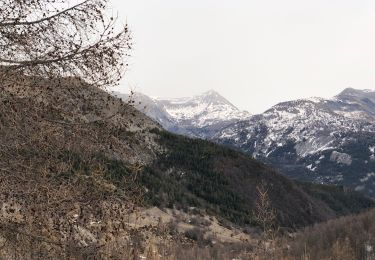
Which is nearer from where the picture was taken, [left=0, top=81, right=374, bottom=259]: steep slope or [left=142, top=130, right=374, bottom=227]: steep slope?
[left=0, top=81, right=374, bottom=259]: steep slope

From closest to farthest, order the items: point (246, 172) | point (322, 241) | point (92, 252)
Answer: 1. point (92, 252)
2. point (322, 241)
3. point (246, 172)

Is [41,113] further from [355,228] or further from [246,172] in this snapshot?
[246,172]

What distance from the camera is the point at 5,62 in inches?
192

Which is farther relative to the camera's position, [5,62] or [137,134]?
[137,134]

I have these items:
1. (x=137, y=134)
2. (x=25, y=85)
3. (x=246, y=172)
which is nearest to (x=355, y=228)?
(x=137, y=134)

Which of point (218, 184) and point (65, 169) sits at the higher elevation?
point (65, 169)

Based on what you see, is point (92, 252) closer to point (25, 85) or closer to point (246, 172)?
point (25, 85)

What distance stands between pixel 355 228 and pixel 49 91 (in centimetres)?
1583

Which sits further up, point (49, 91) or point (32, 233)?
point (49, 91)

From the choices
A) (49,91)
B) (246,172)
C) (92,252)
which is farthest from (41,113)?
(246,172)

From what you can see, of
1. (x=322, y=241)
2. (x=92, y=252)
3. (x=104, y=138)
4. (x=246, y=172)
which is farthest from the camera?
Answer: (x=246, y=172)

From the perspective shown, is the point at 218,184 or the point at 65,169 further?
the point at 218,184

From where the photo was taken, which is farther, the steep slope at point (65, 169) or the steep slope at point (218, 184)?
the steep slope at point (218, 184)

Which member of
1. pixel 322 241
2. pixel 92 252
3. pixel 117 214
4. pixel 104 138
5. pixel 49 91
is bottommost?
pixel 322 241
